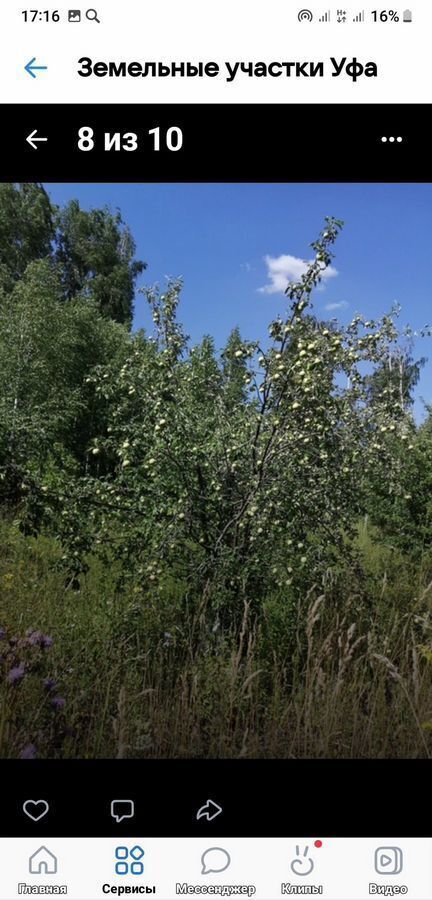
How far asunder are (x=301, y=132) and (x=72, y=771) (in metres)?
2.33

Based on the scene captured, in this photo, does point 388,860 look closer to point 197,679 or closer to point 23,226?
point 197,679

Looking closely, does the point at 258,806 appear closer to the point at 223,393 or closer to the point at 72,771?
the point at 72,771

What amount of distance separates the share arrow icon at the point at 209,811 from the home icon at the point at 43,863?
44 cm

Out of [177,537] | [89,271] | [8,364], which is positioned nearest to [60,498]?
[177,537]

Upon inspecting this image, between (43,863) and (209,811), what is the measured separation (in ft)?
1.63

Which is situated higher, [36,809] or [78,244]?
[78,244]

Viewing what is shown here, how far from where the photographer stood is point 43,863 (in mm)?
1354

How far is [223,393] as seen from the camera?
3670 millimetres

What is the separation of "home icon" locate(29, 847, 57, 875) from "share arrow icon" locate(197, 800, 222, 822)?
44 cm

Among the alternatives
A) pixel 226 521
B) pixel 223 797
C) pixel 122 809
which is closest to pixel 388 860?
pixel 223 797

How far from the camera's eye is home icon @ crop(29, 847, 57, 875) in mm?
1341
